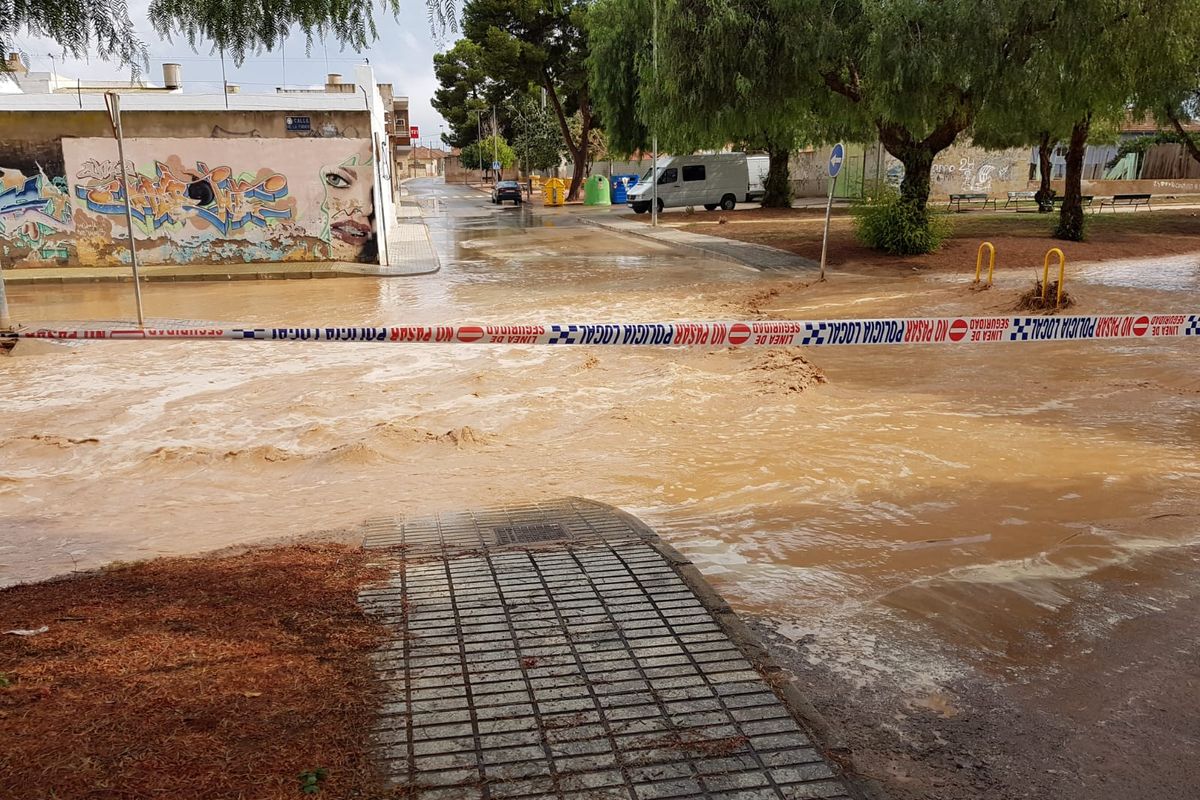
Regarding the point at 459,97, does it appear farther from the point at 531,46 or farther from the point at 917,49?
the point at 917,49

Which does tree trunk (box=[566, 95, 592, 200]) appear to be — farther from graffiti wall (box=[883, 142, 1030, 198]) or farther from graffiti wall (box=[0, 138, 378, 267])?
graffiti wall (box=[0, 138, 378, 267])

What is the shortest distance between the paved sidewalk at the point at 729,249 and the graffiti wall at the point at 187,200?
8.70 meters

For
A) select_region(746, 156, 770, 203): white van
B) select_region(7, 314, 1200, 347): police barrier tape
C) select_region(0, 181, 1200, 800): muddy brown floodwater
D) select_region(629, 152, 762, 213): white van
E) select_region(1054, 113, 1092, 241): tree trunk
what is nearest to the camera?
select_region(0, 181, 1200, 800): muddy brown floodwater

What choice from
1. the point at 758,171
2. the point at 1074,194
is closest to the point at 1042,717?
the point at 1074,194

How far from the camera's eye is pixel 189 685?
3201mm

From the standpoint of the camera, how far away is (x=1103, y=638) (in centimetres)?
414

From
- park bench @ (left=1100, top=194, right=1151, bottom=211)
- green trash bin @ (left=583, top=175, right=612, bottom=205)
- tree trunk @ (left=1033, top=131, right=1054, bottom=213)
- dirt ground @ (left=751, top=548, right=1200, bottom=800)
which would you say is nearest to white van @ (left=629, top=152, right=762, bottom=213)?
green trash bin @ (left=583, top=175, right=612, bottom=205)

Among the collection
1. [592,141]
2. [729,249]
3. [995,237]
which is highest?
[592,141]

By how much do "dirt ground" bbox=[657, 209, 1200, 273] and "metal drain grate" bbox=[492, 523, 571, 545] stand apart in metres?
15.0

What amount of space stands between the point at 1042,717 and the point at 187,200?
805 inches

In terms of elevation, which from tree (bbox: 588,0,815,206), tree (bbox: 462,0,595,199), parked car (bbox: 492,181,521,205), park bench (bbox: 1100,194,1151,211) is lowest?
park bench (bbox: 1100,194,1151,211)

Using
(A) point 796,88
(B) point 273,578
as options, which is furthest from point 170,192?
(B) point 273,578

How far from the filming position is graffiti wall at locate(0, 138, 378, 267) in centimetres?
1947

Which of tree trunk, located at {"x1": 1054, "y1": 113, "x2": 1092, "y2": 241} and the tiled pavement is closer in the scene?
the tiled pavement
